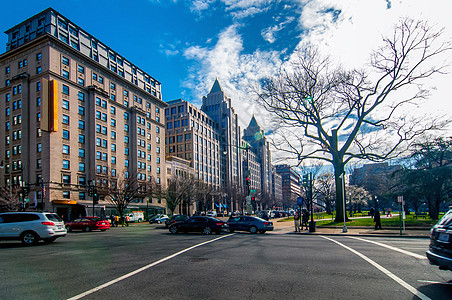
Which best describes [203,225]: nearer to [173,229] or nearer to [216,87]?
[173,229]

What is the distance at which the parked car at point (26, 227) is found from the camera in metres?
14.9

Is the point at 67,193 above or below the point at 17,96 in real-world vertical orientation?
below

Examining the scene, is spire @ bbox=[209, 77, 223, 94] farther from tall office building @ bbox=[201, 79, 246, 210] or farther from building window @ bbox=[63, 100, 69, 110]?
building window @ bbox=[63, 100, 69, 110]

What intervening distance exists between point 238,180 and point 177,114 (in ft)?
129

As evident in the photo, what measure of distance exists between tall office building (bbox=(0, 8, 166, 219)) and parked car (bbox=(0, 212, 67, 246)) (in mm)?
33162

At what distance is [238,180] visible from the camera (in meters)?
119

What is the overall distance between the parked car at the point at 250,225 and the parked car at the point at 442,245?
54.6ft

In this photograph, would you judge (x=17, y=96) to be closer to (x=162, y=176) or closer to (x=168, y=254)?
(x=162, y=176)

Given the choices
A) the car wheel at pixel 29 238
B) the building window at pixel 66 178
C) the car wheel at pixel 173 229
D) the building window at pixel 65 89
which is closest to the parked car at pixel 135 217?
A: the building window at pixel 66 178

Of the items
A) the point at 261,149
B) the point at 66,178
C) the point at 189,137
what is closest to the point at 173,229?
the point at 66,178

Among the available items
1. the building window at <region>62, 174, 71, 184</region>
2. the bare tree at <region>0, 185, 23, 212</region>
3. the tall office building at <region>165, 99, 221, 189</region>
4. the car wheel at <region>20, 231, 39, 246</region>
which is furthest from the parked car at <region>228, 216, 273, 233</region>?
the tall office building at <region>165, 99, 221, 189</region>

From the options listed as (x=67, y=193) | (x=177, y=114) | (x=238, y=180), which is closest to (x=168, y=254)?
(x=67, y=193)

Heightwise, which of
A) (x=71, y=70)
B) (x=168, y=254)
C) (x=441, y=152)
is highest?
(x=71, y=70)

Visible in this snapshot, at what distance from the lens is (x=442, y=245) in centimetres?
626
